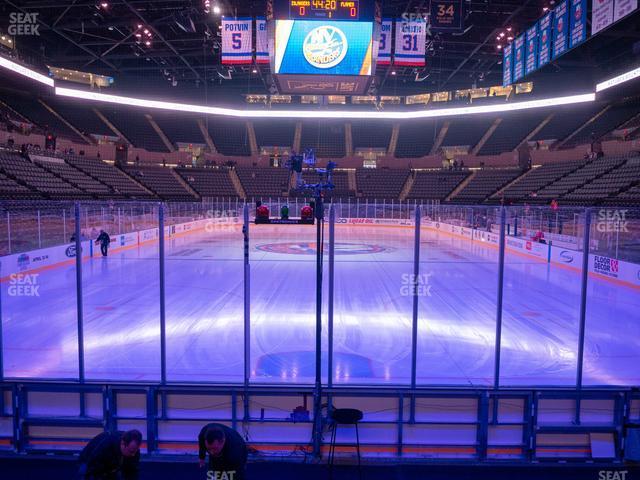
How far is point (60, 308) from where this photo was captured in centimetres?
1036

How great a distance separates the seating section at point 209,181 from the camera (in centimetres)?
4266

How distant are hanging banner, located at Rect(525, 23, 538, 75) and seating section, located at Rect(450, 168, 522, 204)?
22253 millimetres

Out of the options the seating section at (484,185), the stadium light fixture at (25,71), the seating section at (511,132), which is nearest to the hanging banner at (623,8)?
the seating section at (484,185)

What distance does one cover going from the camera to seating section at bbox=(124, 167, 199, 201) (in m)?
40.0

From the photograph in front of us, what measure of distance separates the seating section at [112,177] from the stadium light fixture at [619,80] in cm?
3527

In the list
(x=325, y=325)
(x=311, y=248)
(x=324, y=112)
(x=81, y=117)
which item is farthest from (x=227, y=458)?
(x=324, y=112)

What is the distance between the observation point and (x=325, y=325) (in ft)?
31.0

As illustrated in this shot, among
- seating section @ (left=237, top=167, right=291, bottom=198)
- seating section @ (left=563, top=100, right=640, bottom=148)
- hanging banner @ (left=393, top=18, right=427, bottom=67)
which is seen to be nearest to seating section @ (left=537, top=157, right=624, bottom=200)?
seating section @ (left=563, top=100, right=640, bottom=148)

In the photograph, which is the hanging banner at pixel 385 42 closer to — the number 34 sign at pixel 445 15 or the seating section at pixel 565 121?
the number 34 sign at pixel 445 15

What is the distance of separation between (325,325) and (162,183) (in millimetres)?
35301

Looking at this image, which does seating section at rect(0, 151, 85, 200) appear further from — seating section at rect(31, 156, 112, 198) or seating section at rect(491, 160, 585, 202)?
seating section at rect(491, 160, 585, 202)

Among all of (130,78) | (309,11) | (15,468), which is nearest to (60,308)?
(15,468)

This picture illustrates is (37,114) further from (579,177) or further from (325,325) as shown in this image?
(579,177)

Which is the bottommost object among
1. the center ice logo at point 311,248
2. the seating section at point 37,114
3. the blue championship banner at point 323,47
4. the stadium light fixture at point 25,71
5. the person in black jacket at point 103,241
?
the center ice logo at point 311,248
